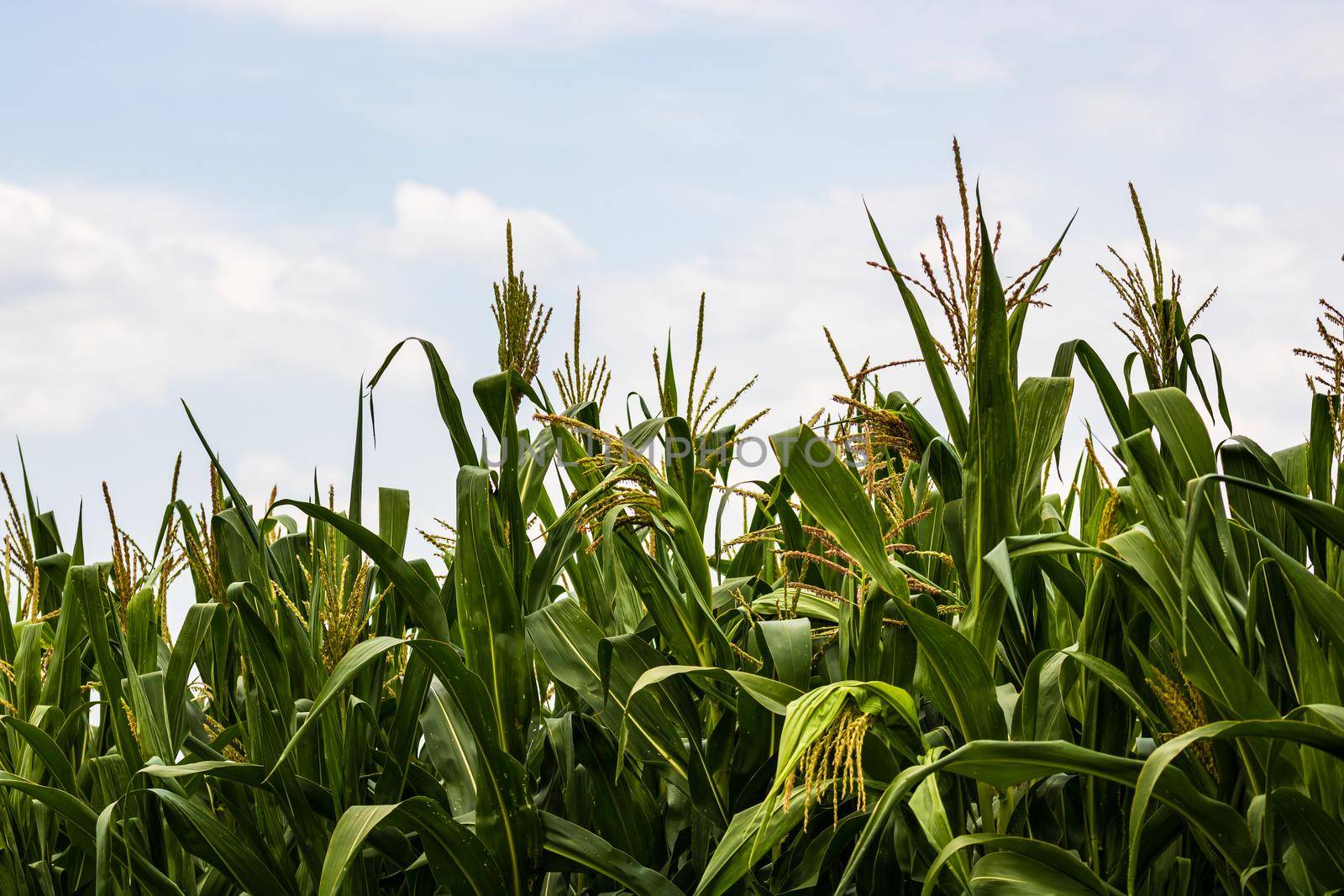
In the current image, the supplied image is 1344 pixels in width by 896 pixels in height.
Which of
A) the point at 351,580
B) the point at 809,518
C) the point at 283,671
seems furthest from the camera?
the point at 809,518

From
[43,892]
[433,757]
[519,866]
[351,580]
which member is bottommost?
[43,892]

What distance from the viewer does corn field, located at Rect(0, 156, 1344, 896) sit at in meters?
1.14

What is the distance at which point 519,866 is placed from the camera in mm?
1395

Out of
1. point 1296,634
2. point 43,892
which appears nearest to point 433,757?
point 43,892

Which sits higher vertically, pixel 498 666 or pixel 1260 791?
pixel 498 666

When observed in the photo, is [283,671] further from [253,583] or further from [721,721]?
[721,721]

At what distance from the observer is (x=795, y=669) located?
132 centimetres

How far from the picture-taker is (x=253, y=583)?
157 cm

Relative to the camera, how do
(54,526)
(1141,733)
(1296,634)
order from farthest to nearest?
(54,526)
(1141,733)
(1296,634)

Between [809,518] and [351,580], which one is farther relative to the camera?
[809,518]

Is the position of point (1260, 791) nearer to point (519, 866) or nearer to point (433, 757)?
point (519, 866)

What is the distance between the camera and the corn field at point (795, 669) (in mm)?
1143

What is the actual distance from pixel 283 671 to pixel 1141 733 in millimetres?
1071

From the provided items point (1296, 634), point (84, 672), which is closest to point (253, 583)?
point (84, 672)
